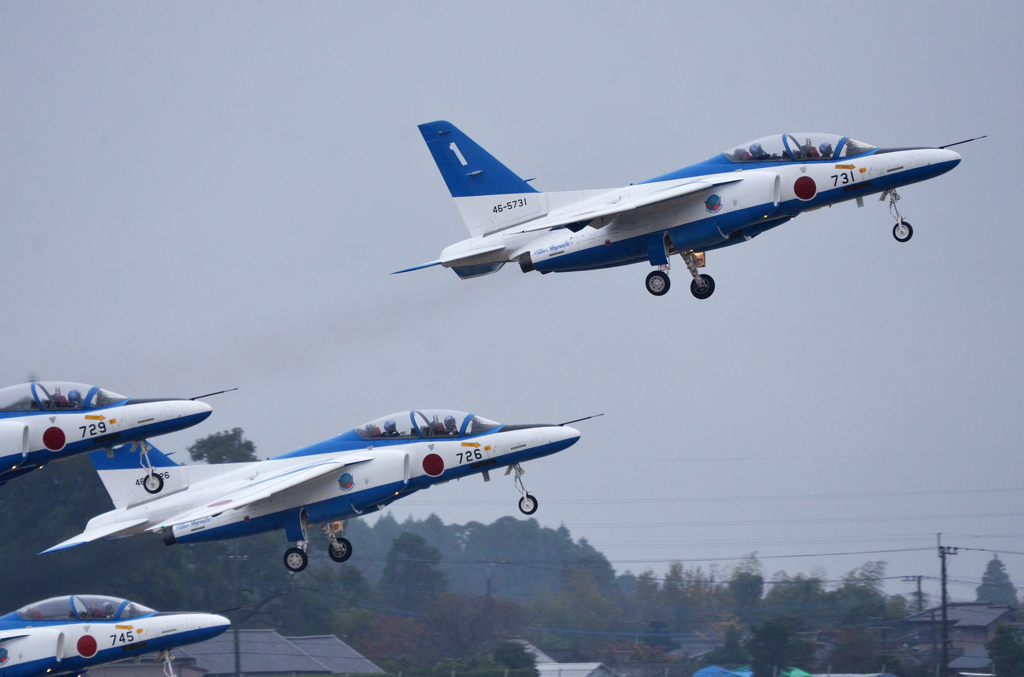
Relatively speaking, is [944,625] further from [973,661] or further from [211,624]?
[211,624]

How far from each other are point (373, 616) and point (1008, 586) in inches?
1033

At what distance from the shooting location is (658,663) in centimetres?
4188

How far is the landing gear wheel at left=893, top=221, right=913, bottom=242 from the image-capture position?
91.2 feet

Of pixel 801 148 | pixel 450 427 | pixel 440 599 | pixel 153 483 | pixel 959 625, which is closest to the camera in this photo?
pixel 801 148

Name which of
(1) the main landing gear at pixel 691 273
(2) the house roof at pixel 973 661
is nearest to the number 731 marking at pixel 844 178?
(1) the main landing gear at pixel 691 273

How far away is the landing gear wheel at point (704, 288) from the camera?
28.8 m

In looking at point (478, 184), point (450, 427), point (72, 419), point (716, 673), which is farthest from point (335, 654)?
point (478, 184)

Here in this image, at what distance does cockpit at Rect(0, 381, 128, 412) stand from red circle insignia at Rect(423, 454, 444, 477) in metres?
8.42

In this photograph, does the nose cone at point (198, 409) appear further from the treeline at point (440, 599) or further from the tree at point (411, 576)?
the tree at point (411, 576)

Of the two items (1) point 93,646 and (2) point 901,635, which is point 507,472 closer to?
(1) point 93,646

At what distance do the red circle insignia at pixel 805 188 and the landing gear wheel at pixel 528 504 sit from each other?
990 centimetres

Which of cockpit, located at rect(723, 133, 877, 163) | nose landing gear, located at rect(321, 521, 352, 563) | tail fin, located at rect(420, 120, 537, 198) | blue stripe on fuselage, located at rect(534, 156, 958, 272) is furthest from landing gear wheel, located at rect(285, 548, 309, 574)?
cockpit, located at rect(723, 133, 877, 163)

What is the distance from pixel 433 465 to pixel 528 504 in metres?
2.78

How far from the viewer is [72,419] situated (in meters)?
30.1
